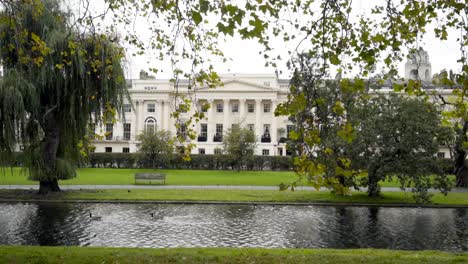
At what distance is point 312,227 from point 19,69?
14312mm

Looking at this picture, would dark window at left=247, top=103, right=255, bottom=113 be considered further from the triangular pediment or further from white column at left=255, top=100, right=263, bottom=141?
the triangular pediment

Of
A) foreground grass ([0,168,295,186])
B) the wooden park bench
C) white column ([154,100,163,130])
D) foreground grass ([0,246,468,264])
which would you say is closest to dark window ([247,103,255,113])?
white column ([154,100,163,130])

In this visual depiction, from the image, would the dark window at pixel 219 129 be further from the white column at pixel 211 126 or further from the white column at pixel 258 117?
the white column at pixel 258 117

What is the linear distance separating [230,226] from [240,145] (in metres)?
39.6

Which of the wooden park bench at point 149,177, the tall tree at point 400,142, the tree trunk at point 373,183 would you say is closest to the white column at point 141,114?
the wooden park bench at point 149,177

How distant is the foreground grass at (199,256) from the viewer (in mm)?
9352

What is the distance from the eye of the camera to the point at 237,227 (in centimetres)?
1600

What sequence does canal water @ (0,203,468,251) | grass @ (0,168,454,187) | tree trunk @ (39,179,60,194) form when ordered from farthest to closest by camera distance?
1. grass @ (0,168,454,187)
2. tree trunk @ (39,179,60,194)
3. canal water @ (0,203,468,251)

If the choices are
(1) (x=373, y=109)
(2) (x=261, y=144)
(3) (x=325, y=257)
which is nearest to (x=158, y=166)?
(2) (x=261, y=144)

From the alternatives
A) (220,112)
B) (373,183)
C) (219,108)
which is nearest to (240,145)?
(373,183)

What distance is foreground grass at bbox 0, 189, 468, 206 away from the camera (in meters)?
23.7

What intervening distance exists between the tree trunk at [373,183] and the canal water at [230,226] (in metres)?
2.37

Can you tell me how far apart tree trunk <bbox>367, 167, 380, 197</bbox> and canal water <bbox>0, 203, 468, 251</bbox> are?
237 centimetres

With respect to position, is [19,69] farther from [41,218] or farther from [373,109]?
[373,109]
